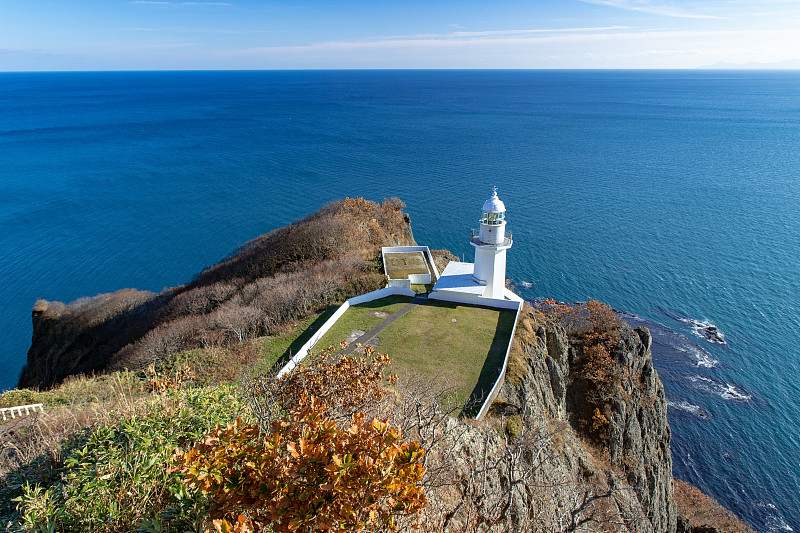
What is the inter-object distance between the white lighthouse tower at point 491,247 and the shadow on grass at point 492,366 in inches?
90.1

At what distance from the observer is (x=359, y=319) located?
26.7m

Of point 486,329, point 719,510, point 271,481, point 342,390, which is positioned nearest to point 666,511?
point 719,510

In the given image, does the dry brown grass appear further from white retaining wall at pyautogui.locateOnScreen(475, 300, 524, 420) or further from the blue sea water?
white retaining wall at pyautogui.locateOnScreen(475, 300, 524, 420)

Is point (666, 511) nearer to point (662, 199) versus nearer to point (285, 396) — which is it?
point (285, 396)

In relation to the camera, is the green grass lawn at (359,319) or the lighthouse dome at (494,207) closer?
the green grass lawn at (359,319)

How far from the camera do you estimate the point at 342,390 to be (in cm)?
1284

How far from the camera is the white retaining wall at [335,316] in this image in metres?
21.3

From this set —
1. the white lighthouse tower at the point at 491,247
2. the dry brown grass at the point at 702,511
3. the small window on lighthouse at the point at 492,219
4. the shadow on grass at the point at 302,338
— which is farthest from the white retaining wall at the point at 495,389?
the dry brown grass at the point at 702,511

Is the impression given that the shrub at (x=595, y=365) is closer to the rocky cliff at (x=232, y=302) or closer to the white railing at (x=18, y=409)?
the rocky cliff at (x=232, y=302)

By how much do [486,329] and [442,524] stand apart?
1679 cm

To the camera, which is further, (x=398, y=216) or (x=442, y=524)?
(x=398, y=216)

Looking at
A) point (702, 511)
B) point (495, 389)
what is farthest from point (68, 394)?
point (702, 511)

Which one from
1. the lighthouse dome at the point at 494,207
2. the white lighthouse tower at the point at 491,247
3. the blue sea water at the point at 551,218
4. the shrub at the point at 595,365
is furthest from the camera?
the blue sea water at the point at 551,218

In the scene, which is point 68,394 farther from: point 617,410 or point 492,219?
point 617,410
